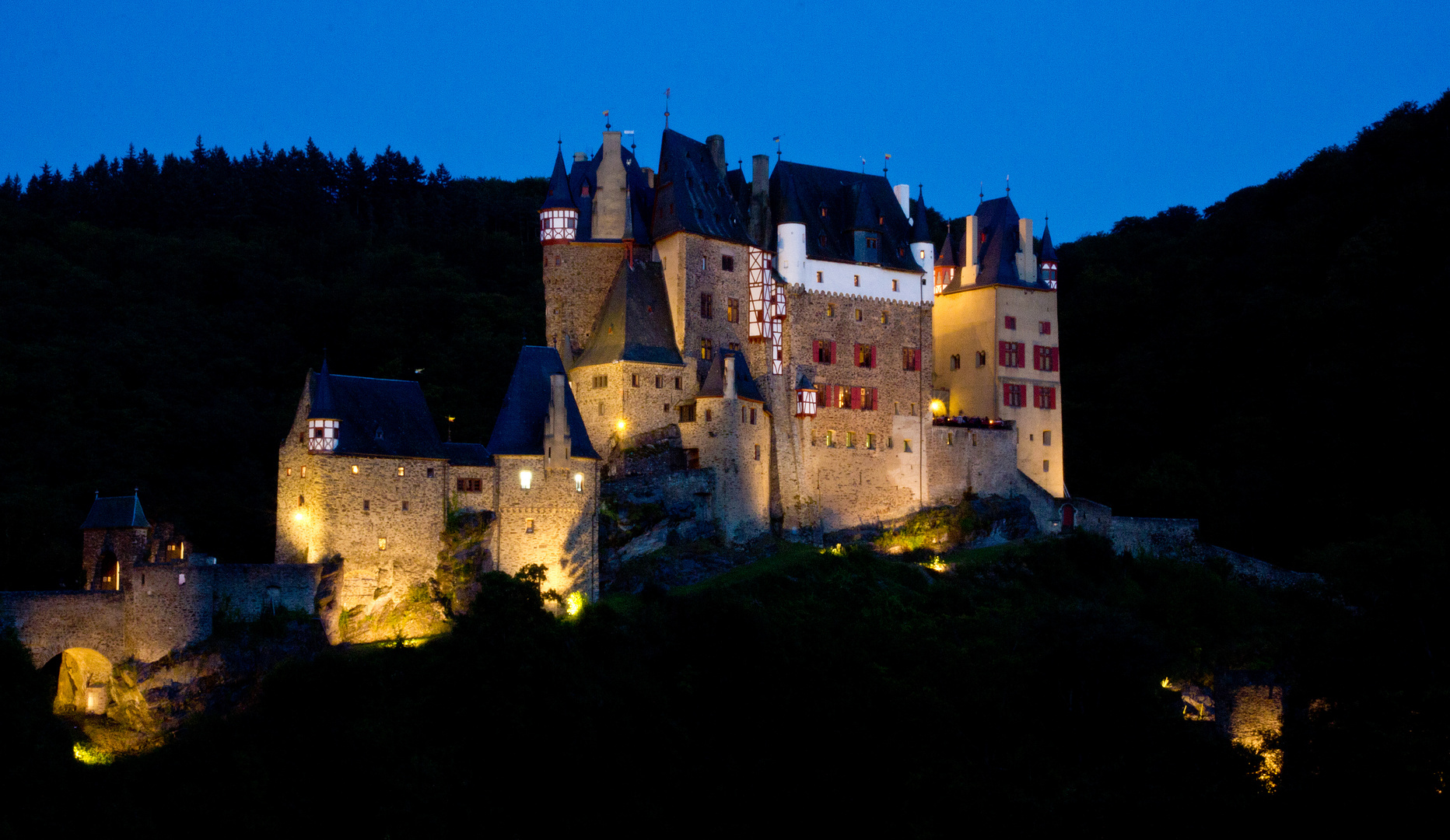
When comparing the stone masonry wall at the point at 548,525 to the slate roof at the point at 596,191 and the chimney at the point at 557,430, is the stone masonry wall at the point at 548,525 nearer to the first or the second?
the chimney at the point at 557,430

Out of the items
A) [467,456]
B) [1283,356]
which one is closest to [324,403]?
[467,456]

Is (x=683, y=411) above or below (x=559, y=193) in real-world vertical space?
below

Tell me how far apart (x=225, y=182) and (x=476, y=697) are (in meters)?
47.1

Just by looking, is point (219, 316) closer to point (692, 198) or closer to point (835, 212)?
point (692, 198)

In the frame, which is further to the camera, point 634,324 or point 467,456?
point 634,324

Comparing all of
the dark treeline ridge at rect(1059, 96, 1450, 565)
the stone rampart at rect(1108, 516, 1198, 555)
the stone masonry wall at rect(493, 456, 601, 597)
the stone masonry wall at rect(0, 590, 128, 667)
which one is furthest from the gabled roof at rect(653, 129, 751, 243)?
the stone masonry wall at rect(0, 590, 128, 667)

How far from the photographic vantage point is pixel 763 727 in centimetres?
4119

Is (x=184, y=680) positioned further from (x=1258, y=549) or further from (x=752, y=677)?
(x=1258, y=549)

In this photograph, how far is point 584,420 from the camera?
50656 millimetres

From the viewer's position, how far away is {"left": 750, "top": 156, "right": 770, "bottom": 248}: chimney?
182ft

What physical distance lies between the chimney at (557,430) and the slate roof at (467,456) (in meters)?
1.65

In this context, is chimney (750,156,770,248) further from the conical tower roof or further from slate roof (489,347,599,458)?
the conical tower roof

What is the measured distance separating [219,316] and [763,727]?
121ft

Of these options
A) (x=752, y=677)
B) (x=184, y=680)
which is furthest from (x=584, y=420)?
(x=184, y=680)
